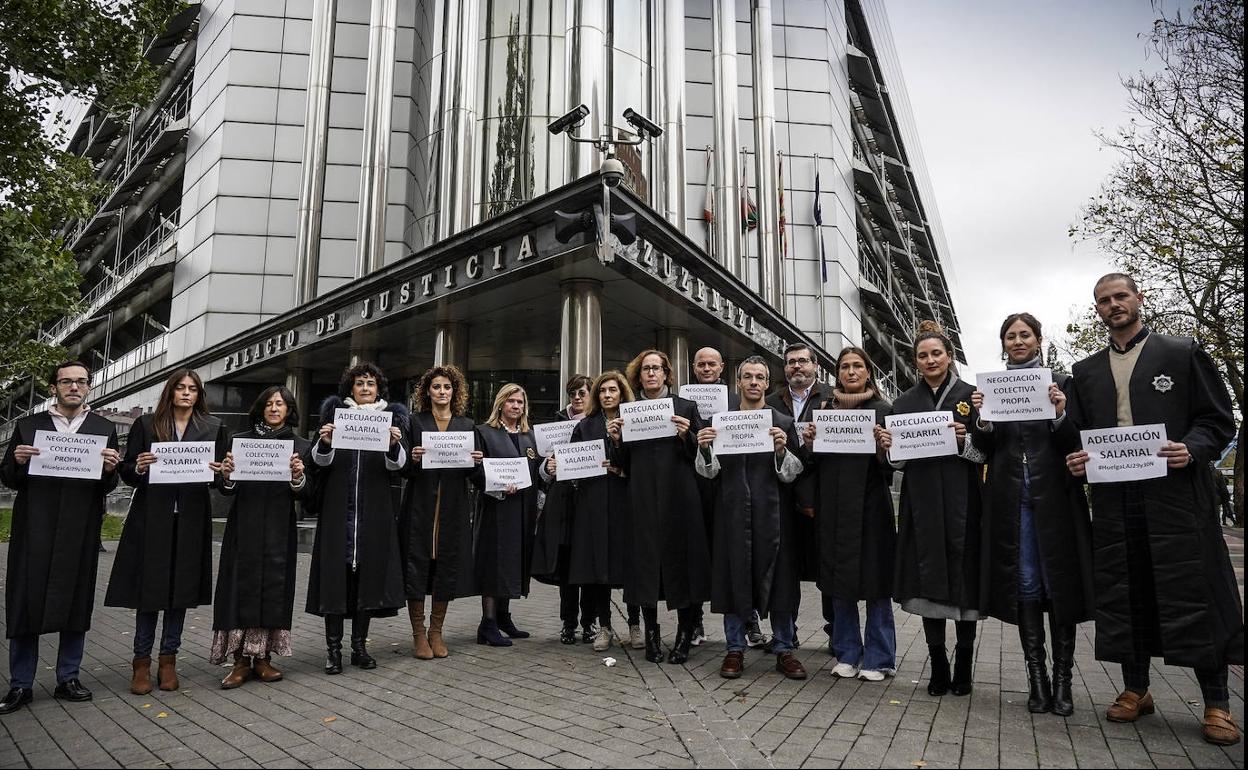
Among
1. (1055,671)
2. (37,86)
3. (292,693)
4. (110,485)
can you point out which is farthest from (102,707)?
(37,86)

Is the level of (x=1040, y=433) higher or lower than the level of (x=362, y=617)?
higher

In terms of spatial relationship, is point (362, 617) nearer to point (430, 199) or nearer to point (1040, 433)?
point (1040, 433)

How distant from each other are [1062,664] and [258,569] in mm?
5324

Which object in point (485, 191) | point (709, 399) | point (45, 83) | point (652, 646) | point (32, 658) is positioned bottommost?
point (652, 646)

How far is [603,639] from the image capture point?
22.7 ft

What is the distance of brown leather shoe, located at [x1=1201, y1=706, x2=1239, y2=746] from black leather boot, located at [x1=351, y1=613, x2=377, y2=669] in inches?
212

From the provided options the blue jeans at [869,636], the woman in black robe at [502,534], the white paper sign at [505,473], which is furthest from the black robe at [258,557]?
the blue jeans at [869,636]

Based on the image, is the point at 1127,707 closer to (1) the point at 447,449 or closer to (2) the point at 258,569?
(1) the point at 447,449

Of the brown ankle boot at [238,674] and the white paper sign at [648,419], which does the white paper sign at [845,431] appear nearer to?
the white paper sign at [648,419]

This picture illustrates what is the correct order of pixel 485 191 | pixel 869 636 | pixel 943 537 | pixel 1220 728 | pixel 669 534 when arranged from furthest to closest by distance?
pixel 485 191
pixel 669 534
pixel 869 636
pixel 943 537
pixel 1220 728

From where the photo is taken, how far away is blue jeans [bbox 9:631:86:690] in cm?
529

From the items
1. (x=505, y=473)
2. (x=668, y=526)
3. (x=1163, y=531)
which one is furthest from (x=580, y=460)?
(x=1163, y=531)

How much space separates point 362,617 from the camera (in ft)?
20.5

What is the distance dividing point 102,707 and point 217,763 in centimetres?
170
